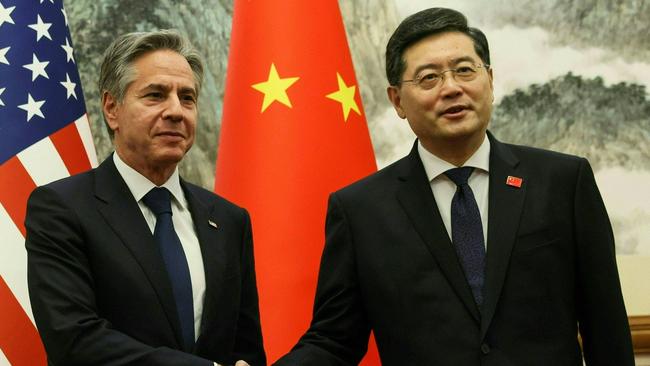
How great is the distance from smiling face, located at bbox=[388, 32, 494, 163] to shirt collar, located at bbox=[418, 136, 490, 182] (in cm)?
2

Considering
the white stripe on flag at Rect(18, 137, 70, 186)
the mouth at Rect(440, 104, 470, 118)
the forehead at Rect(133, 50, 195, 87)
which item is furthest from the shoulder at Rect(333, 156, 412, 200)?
the white stripe on flag at Rect(18, 137, 70, 186)

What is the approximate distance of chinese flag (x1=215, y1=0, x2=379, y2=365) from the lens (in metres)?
3.28

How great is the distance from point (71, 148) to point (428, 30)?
4.72 feet

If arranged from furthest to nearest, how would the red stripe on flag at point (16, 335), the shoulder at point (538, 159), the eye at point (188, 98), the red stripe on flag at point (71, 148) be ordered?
the red stripe on flag at point (71, 148)
the red stripe on flag at point (16, 335)
the eye at point (188, 98)
the shoulder at point (538, 159)

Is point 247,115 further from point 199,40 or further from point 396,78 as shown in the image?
point 396,78

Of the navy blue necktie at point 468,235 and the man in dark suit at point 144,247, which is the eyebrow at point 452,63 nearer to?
the navy blue necktie at point 468,235

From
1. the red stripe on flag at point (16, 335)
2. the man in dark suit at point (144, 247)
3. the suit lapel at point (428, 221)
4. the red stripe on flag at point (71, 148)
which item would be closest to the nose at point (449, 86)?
the suit lapel at point (428, 221)

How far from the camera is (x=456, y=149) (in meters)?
2.42

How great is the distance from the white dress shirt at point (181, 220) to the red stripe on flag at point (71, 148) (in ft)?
2.32

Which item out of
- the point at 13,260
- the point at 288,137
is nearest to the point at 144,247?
the point at 13,260

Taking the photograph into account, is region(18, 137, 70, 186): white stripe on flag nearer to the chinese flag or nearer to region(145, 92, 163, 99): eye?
the chinese flag

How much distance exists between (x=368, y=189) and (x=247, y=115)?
41.2 inches

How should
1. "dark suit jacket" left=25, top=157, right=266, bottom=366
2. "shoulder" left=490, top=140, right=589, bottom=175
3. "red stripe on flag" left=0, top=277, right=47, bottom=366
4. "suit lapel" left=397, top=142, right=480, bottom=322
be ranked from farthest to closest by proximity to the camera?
"red stripe on flag" left=0, top=277, right=47, bottom=366
"shoulder" left=490, top=140, right=589, bottom=175
"suit lapel" left=397, top=142, right=480, bottom=322
"dark suit jacket" left=25, top=157, right=266, bottom=366

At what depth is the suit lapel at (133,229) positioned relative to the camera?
2230 mm
